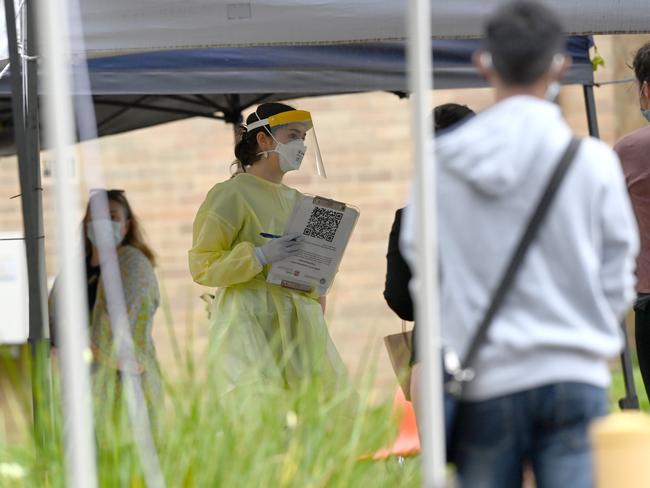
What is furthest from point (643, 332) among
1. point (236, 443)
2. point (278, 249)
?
point (236, 443)

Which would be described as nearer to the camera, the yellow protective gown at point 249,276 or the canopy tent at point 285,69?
the yellow protective gown at point 249,276

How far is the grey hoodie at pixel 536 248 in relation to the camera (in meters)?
2.79

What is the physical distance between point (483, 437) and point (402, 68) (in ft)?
11.4

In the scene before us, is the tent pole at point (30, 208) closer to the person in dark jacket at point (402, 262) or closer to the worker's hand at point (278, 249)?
the worker's hand at point (278, 249)

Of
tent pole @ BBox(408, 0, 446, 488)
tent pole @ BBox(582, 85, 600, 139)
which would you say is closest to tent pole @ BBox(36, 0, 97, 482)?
tent pole @ BBox(408, 0, 446, 488)

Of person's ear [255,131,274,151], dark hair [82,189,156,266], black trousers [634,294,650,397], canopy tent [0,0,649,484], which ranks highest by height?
canopy tent [0,0,649,484]

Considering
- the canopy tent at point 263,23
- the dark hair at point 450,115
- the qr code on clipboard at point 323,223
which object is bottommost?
the qr code on clipboard at point 323,223

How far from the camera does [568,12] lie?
489 cm

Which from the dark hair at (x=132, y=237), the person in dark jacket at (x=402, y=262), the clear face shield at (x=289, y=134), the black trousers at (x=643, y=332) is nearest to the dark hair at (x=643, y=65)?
the black trousers at (x=643, y=332)

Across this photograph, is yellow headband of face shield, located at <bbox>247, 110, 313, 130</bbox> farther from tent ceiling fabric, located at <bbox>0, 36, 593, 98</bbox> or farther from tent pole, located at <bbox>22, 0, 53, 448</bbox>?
tent pole, located at <bbox>22, 0, 53, 448</bbox>

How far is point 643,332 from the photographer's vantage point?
16.2 feet

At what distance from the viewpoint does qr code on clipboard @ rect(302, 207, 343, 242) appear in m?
5.22

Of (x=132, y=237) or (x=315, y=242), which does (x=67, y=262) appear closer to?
(x=315, y=242)

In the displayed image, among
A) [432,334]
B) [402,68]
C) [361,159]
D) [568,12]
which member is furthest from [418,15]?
[361,159]
